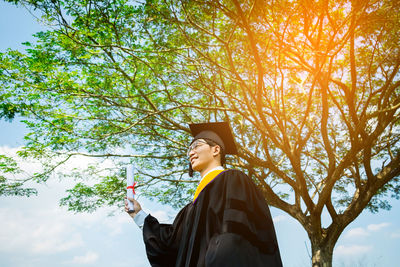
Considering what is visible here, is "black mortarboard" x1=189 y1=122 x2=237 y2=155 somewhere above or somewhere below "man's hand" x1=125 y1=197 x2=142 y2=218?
above

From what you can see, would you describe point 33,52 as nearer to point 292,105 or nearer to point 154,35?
point 154,35

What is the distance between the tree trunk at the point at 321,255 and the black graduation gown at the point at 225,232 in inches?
256

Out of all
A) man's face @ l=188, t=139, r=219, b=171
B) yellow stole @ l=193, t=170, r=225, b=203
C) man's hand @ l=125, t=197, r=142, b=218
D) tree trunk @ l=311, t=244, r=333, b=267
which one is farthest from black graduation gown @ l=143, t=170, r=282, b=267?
tree trunk @ l=311, t=244, r=333, b=267

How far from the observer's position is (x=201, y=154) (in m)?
3.29

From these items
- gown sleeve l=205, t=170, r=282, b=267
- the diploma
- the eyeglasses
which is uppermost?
the eyeglasses

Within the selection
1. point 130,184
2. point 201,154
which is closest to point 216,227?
point 201,154

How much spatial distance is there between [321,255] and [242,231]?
705cm

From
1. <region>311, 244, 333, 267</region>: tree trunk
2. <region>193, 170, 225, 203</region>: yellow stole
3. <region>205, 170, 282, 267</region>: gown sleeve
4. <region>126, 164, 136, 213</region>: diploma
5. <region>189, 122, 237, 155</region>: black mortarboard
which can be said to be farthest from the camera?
<region>311, 244, 333, 267</region>: tree trunk

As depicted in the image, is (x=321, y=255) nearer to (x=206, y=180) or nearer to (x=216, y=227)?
(x=206, y=180)

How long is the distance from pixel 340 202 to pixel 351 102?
Result: 6723mm

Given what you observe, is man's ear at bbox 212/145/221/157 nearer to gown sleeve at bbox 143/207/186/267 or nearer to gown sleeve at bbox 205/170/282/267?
gown sleeve at bbox 205/170/282/267

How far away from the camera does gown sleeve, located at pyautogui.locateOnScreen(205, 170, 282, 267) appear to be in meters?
2.23

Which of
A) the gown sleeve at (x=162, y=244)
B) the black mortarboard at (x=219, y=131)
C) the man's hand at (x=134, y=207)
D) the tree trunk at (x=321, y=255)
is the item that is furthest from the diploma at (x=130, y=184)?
the tree trunk at (x=321, y=255)

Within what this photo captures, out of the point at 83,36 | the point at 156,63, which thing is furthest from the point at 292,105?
the point at 83,36
